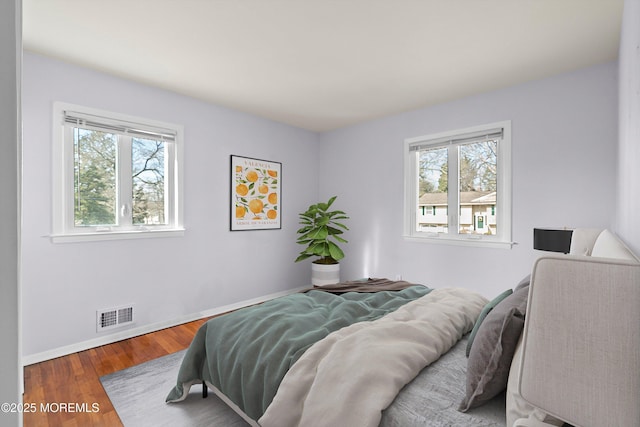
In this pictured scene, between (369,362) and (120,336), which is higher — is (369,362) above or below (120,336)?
above

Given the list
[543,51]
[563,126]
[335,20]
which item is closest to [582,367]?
[335,20]

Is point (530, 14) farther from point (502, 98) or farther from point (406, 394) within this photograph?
point (406, 394)

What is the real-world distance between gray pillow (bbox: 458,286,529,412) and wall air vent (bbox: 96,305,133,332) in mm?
2999

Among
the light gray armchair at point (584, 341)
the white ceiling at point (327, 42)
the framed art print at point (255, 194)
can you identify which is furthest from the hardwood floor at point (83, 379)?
the white ceiling at point (327, 42)

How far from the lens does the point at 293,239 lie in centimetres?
457

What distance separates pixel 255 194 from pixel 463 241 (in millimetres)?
2564

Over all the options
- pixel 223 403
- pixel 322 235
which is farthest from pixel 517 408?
pixel 322 235

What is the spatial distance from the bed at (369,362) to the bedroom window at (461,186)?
1485 mm

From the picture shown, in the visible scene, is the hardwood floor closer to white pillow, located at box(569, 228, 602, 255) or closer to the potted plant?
the potted plant

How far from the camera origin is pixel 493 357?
1075mm

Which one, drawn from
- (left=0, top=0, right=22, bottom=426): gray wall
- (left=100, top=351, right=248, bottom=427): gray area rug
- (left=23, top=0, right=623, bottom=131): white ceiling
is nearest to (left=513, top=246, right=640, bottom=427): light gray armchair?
(left=0, top=0, right=22, bottom=426): gray wall

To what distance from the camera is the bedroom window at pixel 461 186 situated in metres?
3.21

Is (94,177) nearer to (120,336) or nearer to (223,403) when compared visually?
(120,336)

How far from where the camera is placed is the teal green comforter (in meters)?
1.48
